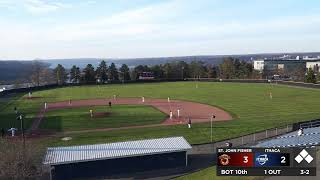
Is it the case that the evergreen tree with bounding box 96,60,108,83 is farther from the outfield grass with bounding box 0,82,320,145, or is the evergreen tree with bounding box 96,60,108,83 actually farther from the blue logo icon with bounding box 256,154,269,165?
the blue logo icon with bounding box 256,154,269,165

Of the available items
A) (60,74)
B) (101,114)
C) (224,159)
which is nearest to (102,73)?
(60,74)

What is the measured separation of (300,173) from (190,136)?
78.1 feet

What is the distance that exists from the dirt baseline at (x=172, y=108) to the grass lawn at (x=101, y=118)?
4.50ft

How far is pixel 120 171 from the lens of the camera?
31797 millimetres

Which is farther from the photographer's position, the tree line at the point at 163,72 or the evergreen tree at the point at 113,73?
the evergreen tree at the point at 113,73

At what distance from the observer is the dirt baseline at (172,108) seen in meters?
52.3

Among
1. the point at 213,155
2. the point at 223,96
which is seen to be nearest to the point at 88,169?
the point at 213,155

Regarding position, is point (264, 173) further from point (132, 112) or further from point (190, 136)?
point (132, 112)

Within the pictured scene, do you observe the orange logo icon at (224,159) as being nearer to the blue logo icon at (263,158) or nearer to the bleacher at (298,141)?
the blue logo icon at (263,158)
